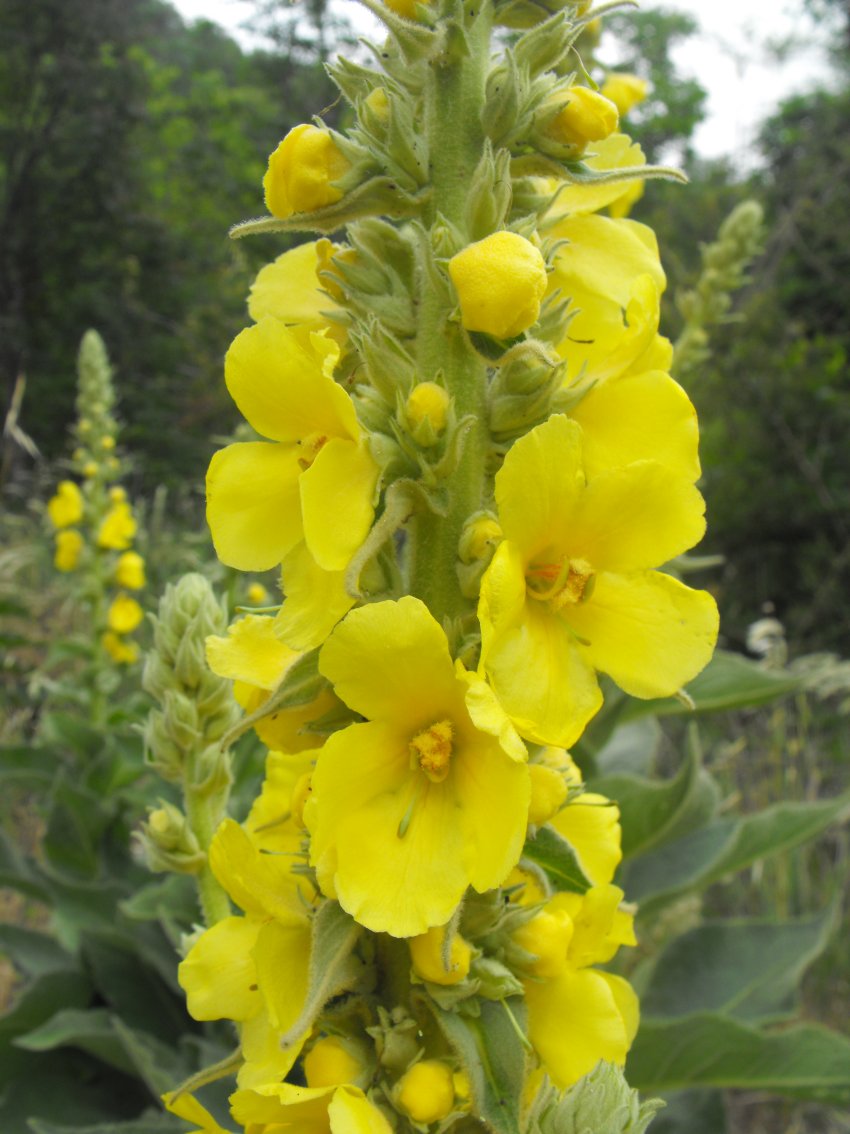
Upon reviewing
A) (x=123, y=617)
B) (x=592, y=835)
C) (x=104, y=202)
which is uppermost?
(x=104, y=202)

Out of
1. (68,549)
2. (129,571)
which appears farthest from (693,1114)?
(68,549)

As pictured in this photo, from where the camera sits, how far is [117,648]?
475 cm

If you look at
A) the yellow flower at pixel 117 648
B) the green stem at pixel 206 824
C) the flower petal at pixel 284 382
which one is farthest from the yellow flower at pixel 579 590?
the yellow flower at pixel 117 648

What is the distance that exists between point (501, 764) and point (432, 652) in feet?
0.46

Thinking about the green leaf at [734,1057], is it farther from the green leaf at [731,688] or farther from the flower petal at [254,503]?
the flower petal at [254,503]

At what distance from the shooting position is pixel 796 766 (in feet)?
18.3

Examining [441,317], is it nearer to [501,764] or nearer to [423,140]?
[423,140]

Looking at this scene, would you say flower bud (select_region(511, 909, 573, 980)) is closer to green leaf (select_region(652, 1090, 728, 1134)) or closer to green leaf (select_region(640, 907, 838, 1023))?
Result: green leaf (select_region(652, 1090, 728, 1134))

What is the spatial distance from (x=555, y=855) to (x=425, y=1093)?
0.97 feet

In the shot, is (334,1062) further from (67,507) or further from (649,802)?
(67,507)

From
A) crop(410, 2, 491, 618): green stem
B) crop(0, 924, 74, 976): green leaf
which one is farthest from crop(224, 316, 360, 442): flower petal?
crop(0, 924, 74, 976): green leaf

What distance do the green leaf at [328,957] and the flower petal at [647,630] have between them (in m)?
0.40

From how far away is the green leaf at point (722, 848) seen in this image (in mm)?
2924

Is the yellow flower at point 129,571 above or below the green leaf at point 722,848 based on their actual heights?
above
